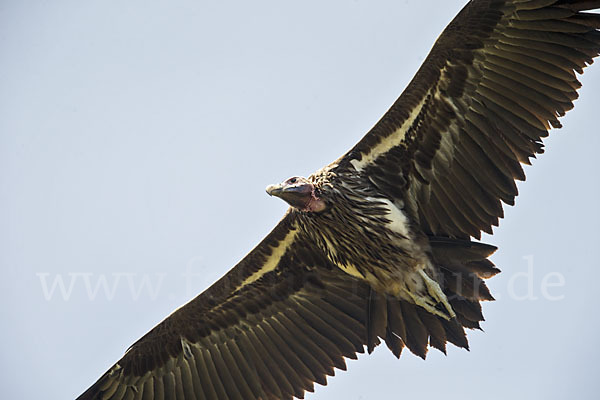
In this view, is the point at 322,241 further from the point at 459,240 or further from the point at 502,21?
the point at 502,21

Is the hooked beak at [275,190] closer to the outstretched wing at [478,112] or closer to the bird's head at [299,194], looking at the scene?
the bird's head at [299,194]

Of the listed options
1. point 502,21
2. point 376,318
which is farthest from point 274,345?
point 502,21

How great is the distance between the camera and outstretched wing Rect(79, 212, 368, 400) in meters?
11.0

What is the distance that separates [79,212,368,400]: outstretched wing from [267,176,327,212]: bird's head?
0.77 metres

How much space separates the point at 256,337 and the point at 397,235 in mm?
2272

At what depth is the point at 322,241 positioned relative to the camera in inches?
417

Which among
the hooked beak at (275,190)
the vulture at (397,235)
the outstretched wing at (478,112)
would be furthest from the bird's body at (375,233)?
the hooked beak at (275,190)

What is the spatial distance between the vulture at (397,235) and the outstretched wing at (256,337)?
1 cm

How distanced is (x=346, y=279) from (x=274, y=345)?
120 centimetres

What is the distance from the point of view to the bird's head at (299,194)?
33.2 ft

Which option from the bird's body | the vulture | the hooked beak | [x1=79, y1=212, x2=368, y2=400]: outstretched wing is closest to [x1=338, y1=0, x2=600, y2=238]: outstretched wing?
the vulture

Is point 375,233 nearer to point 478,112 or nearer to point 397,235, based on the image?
point 397,235

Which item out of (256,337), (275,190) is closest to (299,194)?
(275,190)

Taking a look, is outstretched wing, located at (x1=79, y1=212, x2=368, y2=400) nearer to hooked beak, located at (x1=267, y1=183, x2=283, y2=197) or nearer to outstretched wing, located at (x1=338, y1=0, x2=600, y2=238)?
hooked beak, located at (x1=267, y1=183, x2=283, y2=197)
